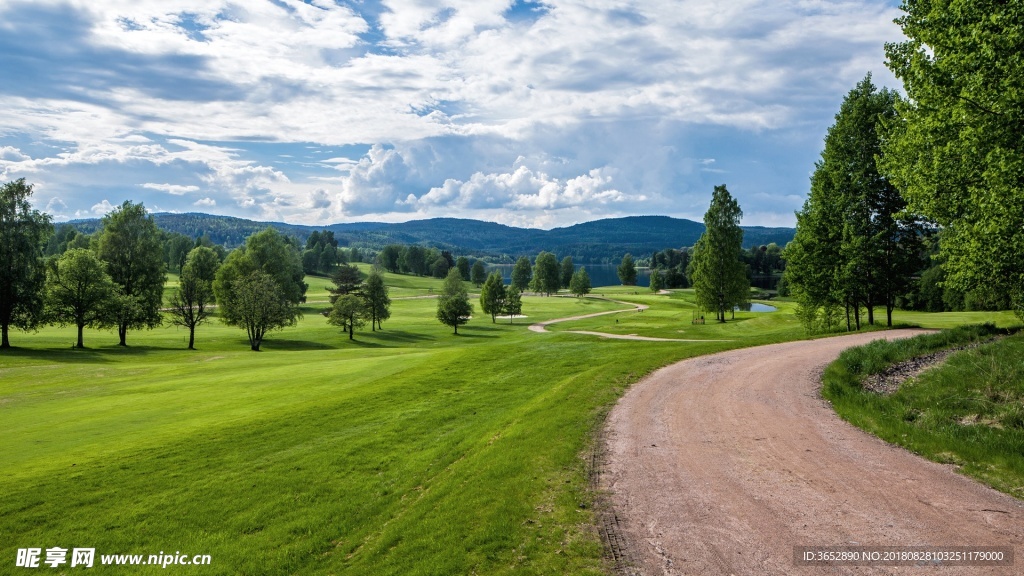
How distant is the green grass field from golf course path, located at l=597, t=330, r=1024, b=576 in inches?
41.8

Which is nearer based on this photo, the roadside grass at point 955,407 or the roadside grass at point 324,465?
the roadside grass at point 324,465

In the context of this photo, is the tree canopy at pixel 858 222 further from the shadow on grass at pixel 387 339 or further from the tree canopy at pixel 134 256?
the tree canopy at pixel 134 256

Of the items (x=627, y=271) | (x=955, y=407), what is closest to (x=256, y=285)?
(x=955, y=407)

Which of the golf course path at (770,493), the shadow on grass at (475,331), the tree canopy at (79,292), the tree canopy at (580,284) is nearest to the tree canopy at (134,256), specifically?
the tree canopy at (79,292)

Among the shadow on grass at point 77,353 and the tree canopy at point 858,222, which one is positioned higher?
the tree canopy at point 858,222

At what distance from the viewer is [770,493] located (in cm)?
941

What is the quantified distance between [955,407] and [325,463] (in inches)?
685

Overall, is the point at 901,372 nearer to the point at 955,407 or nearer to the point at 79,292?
the point at 955,407

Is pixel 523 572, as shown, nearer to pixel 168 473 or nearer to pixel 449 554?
pixel 449 554

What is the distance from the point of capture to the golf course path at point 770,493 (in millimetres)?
7512

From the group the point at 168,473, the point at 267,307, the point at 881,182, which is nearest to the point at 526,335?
the point at 267,307

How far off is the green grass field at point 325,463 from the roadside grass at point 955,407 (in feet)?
22.6

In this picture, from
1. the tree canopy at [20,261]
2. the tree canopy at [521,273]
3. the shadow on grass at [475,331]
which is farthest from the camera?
the tree canopy at [521,273]

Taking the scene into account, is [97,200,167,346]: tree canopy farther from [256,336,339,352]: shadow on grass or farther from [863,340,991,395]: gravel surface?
[863,340,991,395]: gravel surface
